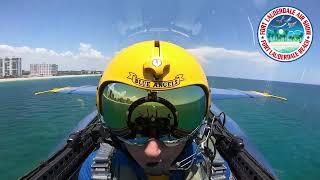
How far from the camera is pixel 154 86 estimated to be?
7.34ft

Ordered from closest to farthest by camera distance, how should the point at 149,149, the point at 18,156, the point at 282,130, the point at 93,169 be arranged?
the point at 149,149, the point at 93,169, the point at 18,156, the point at 282,130

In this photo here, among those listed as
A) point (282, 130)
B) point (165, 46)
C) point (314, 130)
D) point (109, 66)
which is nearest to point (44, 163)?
point (109, 66)

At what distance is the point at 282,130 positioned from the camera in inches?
952

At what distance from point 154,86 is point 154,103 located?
0.53 feet

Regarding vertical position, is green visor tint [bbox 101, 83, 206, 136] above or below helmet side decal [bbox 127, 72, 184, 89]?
below

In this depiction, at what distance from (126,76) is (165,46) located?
0.43 meters

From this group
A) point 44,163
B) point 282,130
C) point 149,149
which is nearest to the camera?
point 149,149

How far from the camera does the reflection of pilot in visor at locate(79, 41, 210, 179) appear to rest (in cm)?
225

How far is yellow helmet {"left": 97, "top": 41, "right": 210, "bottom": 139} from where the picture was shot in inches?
88.4

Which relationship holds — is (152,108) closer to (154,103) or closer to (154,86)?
(154,103)

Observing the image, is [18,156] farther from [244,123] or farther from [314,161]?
[244,123]

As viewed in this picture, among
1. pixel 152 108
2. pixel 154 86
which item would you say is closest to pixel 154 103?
pixel 152 108

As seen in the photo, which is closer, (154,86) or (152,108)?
(154,86)

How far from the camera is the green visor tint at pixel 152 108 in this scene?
233 cm
